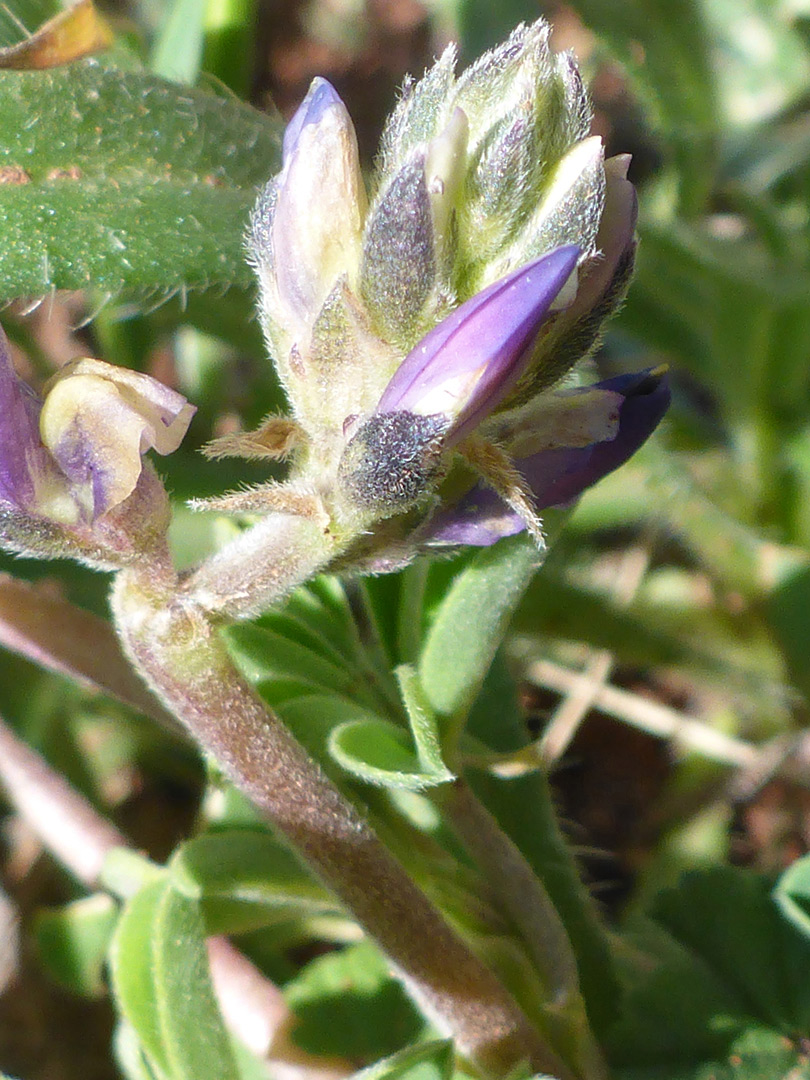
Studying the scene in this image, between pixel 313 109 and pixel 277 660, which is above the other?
pixel 313 109

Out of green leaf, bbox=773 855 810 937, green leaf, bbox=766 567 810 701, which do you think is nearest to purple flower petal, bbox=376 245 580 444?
green leaf, bbox=773 855 810 937

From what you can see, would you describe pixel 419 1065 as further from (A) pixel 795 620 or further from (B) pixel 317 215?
(A) pixel 795 620

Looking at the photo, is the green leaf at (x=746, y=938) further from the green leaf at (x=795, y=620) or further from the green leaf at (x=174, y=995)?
the green leaf at (x=795, y=620)

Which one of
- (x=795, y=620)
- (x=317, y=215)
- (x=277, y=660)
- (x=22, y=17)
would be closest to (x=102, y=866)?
(x=277, y=660)

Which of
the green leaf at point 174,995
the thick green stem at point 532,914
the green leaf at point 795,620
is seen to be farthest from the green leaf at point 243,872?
the green leaf at point 795,620

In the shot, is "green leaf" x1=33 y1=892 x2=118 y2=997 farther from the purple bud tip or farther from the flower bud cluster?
the purple bud tip

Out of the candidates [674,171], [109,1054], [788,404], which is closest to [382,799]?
[109,1054]

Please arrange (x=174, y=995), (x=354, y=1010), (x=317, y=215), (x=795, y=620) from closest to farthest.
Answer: (x=317, y=215) → (x=174, y=995) → (x=354, y=1010) → (x=795, y=620)
